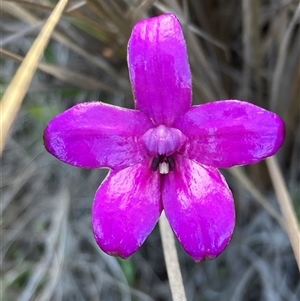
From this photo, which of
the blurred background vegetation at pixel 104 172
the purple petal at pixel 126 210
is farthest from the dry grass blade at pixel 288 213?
the purple petal at pixel 126 210

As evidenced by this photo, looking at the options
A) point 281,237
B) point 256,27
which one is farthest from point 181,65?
point 281,237

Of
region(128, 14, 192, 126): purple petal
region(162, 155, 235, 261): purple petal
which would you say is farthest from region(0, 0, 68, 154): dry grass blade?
region(162, 155, 235, 261): purple petal

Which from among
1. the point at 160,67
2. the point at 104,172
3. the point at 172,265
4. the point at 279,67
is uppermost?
the point at 160,67

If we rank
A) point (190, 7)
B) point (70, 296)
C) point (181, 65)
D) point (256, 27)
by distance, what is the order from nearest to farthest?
1. point (181, 65)
2. point (256, 27)
3. point (190, 7)
4. point (70, 296)

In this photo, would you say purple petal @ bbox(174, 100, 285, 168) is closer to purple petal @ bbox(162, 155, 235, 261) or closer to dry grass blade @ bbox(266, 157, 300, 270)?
purple petal @ bbox(162, 155, 235, 261)

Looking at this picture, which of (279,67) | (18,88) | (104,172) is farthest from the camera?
(104,172)

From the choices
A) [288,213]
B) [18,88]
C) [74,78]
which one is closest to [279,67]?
[288,213]

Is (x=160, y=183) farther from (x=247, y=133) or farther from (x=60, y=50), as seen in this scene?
(x=60, y=50)

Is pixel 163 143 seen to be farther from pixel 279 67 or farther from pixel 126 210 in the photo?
pixel 279 67
